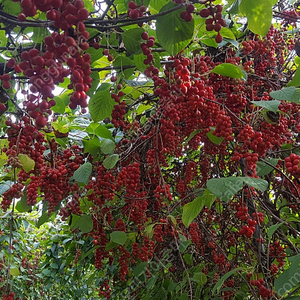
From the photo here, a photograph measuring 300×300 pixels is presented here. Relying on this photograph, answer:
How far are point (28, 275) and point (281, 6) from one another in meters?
4.41

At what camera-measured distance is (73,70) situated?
32.9 inches

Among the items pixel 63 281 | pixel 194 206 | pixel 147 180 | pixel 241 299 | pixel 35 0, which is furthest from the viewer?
pixel 63 281

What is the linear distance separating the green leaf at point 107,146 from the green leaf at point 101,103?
0.45 ft

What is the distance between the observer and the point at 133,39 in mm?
1223

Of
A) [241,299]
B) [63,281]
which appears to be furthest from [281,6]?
[63,281]

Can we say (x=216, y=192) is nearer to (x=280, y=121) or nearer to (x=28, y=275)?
(x=280, y=121)

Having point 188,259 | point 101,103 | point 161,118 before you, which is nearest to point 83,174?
point 101,103

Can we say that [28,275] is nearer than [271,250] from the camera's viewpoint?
No

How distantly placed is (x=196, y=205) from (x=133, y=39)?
2.39 feet

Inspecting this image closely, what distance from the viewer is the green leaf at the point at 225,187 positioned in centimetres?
104

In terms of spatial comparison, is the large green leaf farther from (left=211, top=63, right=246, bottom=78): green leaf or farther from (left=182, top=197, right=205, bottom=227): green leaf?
(left=211, top=63, right=246, bottom=78): green leaf

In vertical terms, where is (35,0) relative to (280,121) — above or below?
above

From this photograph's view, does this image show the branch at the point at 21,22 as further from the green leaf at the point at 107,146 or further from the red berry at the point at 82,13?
the green leaf at the point at 107,146

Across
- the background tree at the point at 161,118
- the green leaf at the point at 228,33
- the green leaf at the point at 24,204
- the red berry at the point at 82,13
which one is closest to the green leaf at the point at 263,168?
the background tree at the point at 161,118
